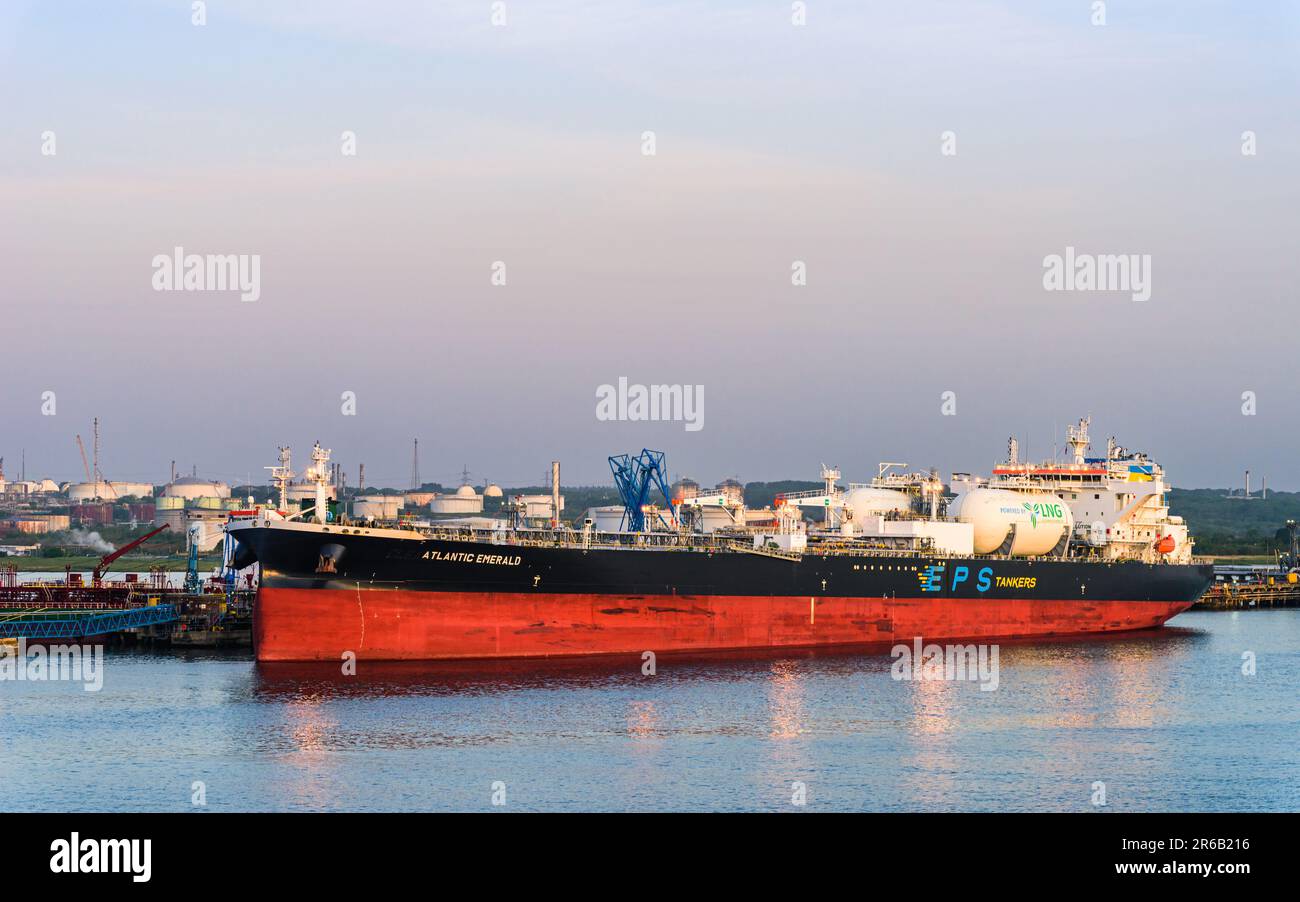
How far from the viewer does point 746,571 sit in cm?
4319

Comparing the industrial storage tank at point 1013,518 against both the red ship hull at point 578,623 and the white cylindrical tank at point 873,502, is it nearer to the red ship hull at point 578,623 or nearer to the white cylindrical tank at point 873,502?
the white cylindrical tank at point 873,502

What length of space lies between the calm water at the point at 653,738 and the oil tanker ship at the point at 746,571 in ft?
5.96

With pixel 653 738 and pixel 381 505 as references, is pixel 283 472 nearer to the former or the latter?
pixel 653 738

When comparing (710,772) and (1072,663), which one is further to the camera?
(1072,663)

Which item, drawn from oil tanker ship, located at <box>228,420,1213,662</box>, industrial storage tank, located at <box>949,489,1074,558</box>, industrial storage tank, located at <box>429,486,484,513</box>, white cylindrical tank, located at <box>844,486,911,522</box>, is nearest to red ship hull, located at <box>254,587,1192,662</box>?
oil tanker ship, located at <box>228,420,1213,662</box>

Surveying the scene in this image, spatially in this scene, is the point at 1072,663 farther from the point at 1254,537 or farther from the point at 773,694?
→ the point at 1254,537

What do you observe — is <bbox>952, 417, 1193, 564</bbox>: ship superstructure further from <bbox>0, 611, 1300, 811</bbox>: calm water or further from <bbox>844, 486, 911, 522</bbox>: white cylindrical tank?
<bbox>0, 611, 1300, 811</bbox>: calm water

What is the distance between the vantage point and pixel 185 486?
581ft

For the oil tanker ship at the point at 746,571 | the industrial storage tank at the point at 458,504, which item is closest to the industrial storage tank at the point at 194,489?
the industrial storage tank at the point at 458,504

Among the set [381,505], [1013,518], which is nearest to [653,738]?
[1013,518]

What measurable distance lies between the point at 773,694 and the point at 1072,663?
1196 centimetres

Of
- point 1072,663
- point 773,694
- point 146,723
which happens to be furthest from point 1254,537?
point 146,723

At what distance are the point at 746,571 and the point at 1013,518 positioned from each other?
11.4 m

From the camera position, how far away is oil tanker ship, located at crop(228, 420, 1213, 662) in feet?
126
